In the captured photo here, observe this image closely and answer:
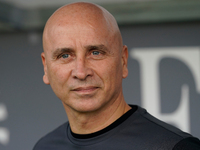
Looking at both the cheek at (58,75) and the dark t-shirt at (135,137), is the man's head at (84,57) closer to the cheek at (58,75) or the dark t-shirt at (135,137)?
the cheek at (58,75)

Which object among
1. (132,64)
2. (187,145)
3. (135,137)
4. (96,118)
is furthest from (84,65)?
(132,64)

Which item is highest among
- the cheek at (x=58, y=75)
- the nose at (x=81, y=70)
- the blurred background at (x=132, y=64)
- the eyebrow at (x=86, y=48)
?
the eyebrow at (x=86, y=48)

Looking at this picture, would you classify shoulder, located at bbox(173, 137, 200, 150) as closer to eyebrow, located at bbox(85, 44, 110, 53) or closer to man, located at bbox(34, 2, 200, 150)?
man, located at bbox(34, 2, 200, 150)

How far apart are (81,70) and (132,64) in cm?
236

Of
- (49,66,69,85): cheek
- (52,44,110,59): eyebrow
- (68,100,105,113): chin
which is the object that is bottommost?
(68,100,105,113): chin

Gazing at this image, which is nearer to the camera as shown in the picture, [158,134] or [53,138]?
[158,134]

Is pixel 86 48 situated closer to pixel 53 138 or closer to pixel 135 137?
pixel 135 137

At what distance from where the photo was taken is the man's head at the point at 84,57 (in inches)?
56.9

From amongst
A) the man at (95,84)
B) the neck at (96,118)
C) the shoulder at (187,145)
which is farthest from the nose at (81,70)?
the shoulder at (187,145)

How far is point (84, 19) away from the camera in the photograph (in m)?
1.49

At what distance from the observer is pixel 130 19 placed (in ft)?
11.7

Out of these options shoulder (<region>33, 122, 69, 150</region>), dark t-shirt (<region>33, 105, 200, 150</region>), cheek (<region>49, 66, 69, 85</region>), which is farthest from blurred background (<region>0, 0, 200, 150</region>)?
cheek (<region>49, 66, 69, 85</region>)

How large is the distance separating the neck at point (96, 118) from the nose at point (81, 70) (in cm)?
23

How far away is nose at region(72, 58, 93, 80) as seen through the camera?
1.40 m
